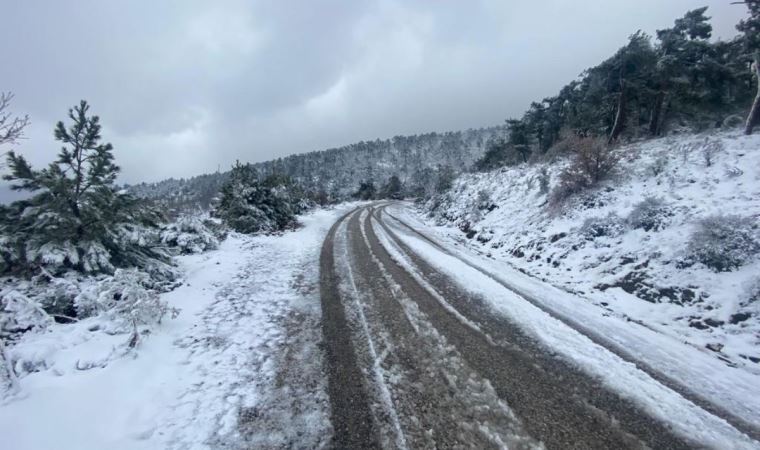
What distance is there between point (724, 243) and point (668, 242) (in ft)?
3.34

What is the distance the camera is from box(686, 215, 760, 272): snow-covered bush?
6543 millimetres

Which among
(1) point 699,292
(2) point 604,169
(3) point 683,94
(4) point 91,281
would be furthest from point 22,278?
(3) point 683,94

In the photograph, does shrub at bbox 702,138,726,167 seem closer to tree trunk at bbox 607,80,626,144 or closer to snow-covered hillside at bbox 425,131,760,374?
snow-covered hillside at bbox 425,131,760,374

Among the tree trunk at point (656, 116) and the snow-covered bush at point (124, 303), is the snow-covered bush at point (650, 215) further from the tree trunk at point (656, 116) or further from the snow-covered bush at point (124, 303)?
the tree trunk at point (656, 116)

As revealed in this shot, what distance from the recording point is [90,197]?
8.16 meters

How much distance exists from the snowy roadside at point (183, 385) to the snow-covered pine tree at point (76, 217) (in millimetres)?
2489

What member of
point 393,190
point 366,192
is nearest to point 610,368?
point 366,192

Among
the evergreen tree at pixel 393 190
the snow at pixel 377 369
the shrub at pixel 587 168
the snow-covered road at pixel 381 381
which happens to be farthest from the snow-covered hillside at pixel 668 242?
the evergreen tree at pixel 393 190

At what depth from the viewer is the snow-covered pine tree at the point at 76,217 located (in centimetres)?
738

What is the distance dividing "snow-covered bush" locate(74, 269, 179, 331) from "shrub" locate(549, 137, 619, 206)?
1332cm

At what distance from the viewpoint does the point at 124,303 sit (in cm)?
621

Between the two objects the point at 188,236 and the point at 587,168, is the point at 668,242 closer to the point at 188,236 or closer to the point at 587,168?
the point at 587,168

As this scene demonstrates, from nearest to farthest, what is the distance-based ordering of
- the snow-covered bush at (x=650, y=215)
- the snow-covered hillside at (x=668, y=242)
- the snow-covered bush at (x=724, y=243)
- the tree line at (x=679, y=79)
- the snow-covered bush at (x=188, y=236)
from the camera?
1. the snow-covered hillside at (x=668, y=242)
2. the snow-covered bush at (x=724, y=243)
3. the snow-covered bush at (x=650, y=215)
4. the snow-covered bush at (x=188, y=236)
5. the tree line at (x=679, y=79)

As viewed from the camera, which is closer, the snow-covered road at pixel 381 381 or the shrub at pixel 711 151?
the snow-covered road at pixel 381 381
